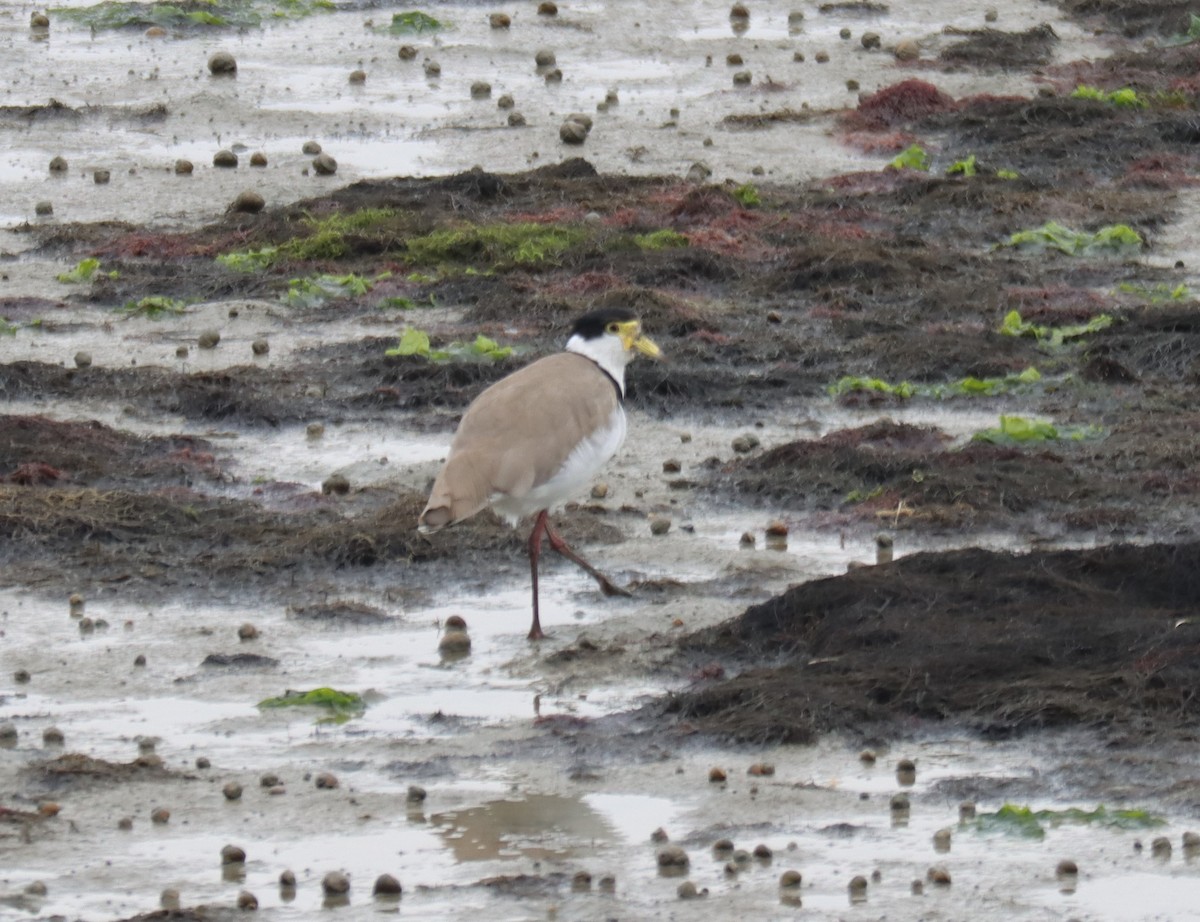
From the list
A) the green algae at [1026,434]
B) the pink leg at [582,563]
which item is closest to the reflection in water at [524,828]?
the pink leg at [582,563]

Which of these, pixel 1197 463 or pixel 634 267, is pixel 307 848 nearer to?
pixel 1197 463

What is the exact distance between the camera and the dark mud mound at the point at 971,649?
312 inches

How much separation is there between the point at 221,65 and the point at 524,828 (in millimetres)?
14774

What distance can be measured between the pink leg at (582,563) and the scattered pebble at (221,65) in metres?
12.1

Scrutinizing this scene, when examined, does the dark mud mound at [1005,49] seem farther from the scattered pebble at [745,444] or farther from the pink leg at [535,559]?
the pink leg at [535,559]

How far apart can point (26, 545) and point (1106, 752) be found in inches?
183

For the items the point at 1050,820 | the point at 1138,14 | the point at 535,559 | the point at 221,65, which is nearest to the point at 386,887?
the point at 1050,820

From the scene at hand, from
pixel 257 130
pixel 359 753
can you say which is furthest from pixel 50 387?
pixel 257 130

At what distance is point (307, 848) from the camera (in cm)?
707

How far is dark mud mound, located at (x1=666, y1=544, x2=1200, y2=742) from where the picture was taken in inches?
312

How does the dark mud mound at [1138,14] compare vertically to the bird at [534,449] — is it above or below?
above

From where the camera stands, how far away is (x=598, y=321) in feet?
33.5

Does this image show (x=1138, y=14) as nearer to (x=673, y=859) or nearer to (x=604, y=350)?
(x=604, y=350)

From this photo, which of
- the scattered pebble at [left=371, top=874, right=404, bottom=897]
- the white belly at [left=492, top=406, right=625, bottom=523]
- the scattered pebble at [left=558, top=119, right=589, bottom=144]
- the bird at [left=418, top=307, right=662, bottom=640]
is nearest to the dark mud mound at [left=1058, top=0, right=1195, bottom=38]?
the scattered pebble at [left=558, top=119, right=589, bottom=144]
